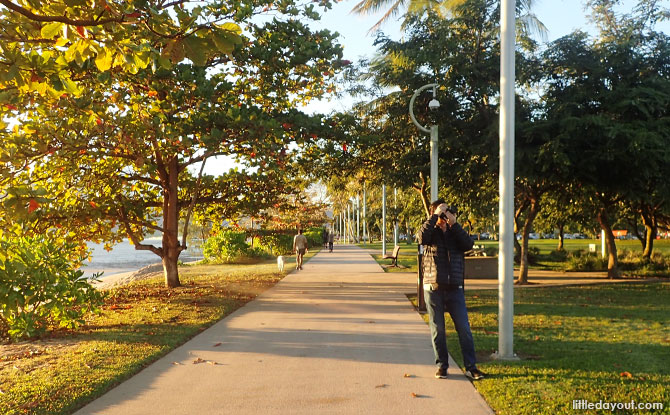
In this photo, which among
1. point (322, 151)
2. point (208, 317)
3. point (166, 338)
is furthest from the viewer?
point (322, 151)

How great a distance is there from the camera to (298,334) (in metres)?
8.20

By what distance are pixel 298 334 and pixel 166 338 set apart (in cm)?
191

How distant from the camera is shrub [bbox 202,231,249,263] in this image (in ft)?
89.7

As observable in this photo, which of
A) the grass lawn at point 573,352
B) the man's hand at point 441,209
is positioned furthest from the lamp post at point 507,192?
the man's hand at point 441,209

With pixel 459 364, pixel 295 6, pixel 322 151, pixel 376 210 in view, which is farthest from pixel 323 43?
pixel 376 210

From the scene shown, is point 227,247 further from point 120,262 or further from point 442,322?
point 120,262

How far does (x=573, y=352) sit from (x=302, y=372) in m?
3.50

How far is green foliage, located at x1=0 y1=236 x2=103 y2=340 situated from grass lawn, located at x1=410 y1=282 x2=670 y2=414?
554 cm

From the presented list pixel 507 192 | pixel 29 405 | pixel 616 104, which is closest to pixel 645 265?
pixel 616 104

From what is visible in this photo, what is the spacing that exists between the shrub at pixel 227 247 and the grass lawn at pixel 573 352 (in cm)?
1716

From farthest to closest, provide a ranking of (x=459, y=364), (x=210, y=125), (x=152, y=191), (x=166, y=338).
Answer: (x=152, y=191) → (x=210, y=125) → (x=166, y=338) → (x=459, y=364)

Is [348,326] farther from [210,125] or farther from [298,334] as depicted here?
[210,125]

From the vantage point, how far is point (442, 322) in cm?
584

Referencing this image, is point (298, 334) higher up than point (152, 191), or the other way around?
point (152, 191)
